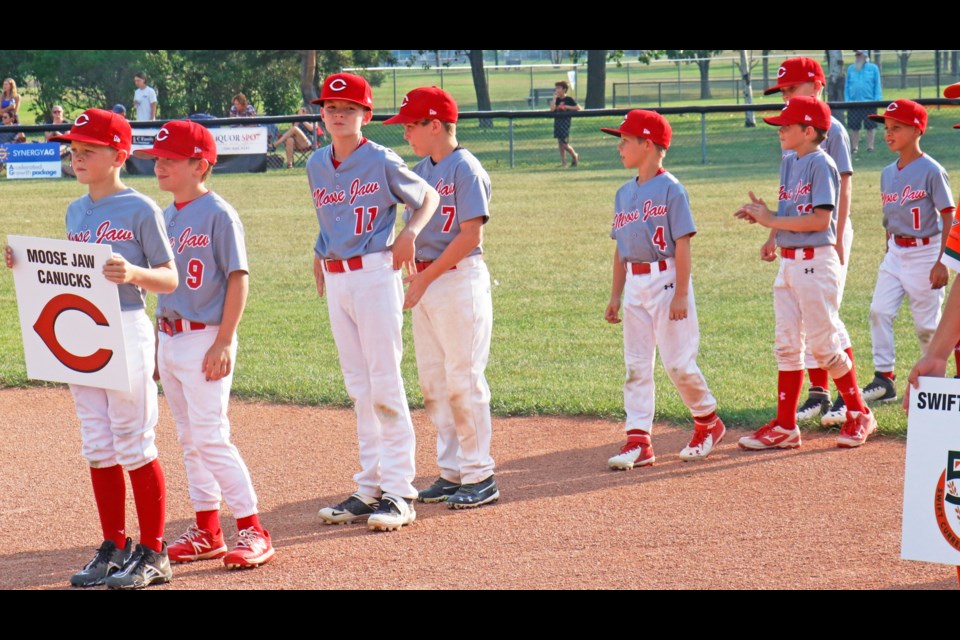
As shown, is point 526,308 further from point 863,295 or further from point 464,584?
point 464,584

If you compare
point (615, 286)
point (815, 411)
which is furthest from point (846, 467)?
point (615, 286)

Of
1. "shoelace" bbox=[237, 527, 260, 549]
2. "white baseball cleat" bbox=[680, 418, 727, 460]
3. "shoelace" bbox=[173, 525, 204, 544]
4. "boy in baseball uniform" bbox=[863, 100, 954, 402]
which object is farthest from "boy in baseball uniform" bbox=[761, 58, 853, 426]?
"shoelace" bbox=[173, 525, 204, 544]

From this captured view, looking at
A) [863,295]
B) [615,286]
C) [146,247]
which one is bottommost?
[863,295]

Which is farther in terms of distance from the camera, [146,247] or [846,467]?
[846,467]

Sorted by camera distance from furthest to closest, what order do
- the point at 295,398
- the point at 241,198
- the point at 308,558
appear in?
1. the point at 241,198
2. the point at 295,398
3. the point at 308,558

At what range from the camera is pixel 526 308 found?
432 inches

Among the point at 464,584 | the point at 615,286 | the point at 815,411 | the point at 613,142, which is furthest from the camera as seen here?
the point at 613,142

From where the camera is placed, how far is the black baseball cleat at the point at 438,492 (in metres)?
5.84

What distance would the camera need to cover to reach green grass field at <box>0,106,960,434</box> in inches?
324

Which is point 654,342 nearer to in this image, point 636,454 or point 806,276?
point 636,454

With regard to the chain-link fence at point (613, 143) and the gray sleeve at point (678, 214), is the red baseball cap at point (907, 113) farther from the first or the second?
the chain-link fence at point (613, 143)

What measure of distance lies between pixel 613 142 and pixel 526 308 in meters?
14.0

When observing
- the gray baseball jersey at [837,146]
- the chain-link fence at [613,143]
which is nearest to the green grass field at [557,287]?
the chain-link fence at [613,143]

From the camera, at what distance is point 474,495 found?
18.6 ft
